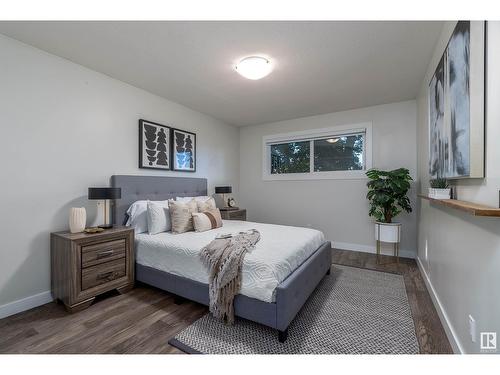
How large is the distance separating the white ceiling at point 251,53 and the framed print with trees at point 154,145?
0.51 meters

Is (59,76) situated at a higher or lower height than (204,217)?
higher

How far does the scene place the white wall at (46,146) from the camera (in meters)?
2.00

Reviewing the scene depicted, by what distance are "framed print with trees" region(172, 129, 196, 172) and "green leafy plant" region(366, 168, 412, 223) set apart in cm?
284

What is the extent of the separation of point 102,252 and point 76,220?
1.30ft

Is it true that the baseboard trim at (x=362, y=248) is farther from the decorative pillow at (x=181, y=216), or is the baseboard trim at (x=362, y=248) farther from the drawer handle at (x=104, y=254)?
the drawer handle at (x=104, y=254)

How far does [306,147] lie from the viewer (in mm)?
4371

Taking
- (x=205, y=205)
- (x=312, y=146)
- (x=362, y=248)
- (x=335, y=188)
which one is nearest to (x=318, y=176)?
(x=335, y=188)

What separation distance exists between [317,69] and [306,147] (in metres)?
1.95

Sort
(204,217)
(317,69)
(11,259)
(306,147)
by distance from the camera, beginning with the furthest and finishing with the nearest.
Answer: (306,147), (204,217), (317,69), (11,259)

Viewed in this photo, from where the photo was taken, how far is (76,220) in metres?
2.16

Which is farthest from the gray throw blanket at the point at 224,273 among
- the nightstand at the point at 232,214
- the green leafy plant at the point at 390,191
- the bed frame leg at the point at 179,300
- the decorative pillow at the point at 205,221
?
the green leafy plant at the point at 390,191

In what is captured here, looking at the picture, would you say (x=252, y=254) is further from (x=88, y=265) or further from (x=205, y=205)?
(x=88, y=265)
